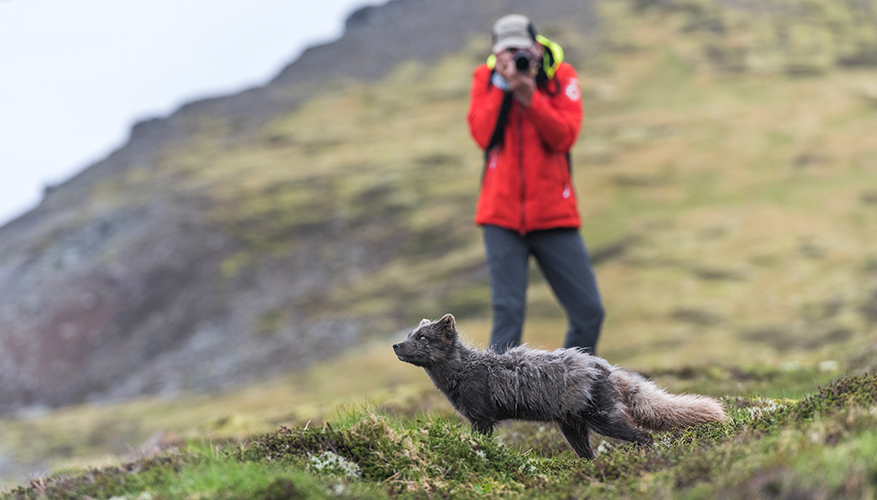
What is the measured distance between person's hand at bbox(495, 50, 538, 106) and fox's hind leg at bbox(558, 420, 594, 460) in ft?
13.2

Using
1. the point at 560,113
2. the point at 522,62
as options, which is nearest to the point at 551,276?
the point at 560,113

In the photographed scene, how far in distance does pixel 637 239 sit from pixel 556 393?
154 feet

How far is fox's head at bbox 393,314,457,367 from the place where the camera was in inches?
291

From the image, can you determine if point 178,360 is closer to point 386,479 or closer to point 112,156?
point 386,479

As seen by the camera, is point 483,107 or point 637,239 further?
point 637,239

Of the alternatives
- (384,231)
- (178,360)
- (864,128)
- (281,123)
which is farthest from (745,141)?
(281,123)

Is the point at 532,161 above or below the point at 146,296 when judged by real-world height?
above

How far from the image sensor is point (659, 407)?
6617mm

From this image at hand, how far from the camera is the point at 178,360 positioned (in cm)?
5284

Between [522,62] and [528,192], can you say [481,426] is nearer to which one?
[528,192]

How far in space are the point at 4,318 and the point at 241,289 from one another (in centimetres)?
2441

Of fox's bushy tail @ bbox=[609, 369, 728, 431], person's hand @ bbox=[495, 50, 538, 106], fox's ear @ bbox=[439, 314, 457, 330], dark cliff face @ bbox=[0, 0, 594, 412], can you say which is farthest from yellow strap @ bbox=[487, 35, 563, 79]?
dark cliff face @ bbox=[0, 0, 594, 412]

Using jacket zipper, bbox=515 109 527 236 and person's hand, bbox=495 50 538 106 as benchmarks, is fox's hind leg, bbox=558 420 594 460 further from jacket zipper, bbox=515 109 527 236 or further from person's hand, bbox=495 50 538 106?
person's hand, bbox=495 50 538 106

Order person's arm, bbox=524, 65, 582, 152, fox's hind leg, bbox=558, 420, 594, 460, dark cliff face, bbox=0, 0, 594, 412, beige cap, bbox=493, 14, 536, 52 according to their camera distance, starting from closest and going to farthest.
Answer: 1. fox's hind leg, bbox=558, 420, 594, 460
2. person's arm, bbox=524, 65, 582, 152
3. beige cap, bbox=493, 14, 536, 52
4. dark cliff face, bbox=0, 0, 594, 412
